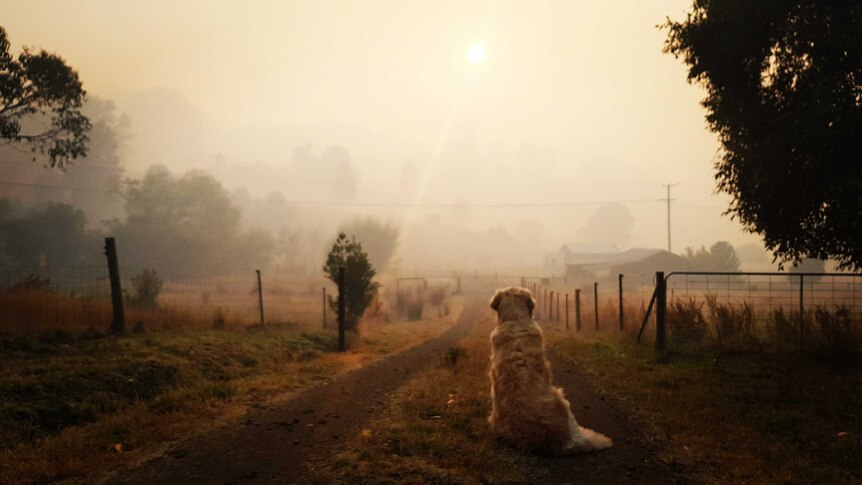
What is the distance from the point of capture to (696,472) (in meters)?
5.34

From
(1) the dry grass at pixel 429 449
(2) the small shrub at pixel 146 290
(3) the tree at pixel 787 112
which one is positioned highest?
(3) the tree at pixel 787 112

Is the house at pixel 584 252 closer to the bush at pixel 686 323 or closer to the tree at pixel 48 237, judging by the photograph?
the tree at pixel 48 237

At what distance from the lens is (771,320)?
13.3m

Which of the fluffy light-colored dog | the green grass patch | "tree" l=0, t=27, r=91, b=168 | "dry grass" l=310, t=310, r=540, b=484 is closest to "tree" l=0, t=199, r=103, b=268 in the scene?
"tree" l=0, t=27, r=91, b=168

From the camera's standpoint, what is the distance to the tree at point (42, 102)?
17203 mm

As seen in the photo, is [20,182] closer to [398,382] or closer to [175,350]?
[175,350]

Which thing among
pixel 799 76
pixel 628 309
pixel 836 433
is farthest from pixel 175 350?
pixel 799 76

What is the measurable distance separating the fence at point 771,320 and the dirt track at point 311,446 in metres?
5.21

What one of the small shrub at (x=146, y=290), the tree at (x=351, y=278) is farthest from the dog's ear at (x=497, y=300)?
A: the small shrub at (x=146, y=290)

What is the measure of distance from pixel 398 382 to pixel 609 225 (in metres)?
176

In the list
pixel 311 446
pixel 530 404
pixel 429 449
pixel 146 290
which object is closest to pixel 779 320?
pixel 530 404

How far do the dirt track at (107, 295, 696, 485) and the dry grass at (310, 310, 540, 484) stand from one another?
11.5 inches

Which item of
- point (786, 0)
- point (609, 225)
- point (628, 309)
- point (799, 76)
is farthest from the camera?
point (609, 225)

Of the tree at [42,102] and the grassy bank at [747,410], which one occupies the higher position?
the tree at [42,102]
